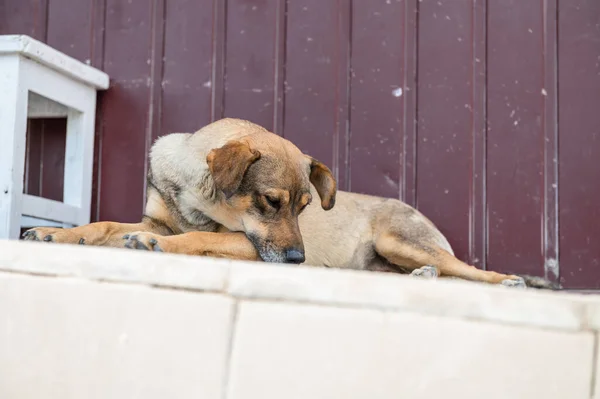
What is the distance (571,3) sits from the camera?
4102 mm

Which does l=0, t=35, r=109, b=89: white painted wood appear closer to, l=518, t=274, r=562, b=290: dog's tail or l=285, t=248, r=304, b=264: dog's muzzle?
l=285, t=248, r=304, b=264: dog's muzzle

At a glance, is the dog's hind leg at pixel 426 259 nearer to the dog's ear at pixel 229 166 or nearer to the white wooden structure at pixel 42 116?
the dog's ear at pixel 229 166

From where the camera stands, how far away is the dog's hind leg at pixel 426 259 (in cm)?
363

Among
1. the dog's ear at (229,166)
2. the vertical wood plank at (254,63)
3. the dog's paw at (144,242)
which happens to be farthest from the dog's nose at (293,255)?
the vertical wood plank at (254,63)

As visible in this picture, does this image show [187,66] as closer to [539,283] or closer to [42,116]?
[42,116]

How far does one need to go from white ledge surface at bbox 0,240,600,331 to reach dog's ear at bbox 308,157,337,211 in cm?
206

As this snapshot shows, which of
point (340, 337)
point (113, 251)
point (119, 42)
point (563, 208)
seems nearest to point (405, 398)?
point (340, 337)

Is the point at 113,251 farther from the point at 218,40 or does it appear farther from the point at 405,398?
the point at 218,40

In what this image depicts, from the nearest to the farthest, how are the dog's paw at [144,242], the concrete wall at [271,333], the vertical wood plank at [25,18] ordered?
the concrete wall at [271,333], the dog's paw at [144,242], the vertical wood plank at [25,18]

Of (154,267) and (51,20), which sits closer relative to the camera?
(154,267)

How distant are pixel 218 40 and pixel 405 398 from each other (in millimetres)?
3448

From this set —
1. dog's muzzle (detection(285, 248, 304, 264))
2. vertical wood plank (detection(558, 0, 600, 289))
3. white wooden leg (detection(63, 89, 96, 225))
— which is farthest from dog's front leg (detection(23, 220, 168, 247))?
vertical wood plank (detection(558, 0, 600, 289))

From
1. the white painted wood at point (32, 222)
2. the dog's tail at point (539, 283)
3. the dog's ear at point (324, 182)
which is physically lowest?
the dog's tail at point (539, 283)

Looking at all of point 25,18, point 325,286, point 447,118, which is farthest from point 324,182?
point 25,18
